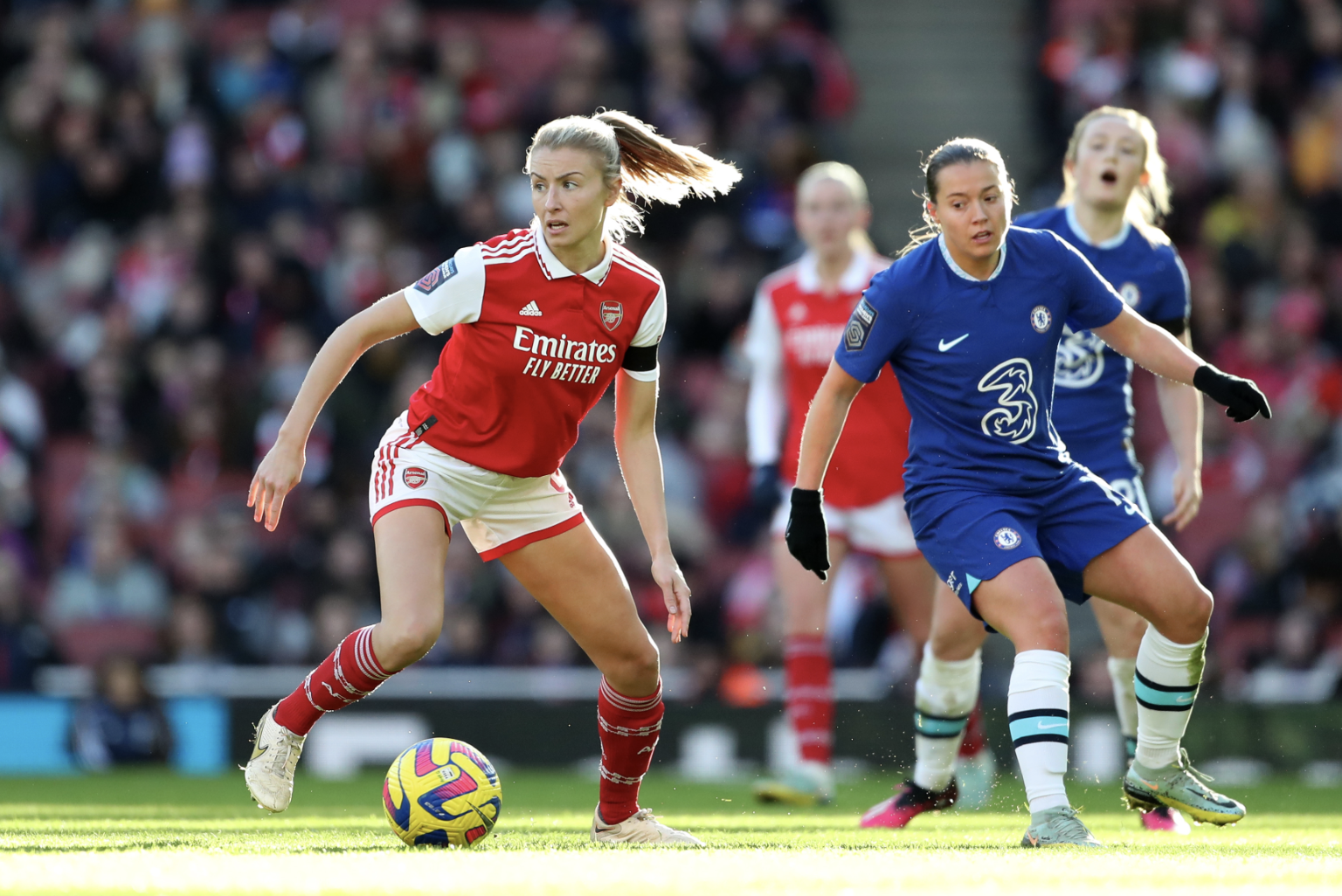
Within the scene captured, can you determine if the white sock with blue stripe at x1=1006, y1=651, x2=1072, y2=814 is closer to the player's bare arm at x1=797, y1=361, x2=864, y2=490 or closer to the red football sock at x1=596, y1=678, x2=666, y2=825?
the player's bare arm at x1=797, y1=361, x2=864, y2=490

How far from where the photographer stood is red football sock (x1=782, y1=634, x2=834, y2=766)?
25.6 feet

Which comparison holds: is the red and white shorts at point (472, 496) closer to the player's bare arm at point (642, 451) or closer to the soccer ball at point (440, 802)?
the player's bare arm at point (642, 451)

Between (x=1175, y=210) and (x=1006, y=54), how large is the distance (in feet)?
10.0

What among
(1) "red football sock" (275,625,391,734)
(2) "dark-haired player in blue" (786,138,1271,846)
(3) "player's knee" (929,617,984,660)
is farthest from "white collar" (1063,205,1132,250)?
(1) "red football sock" (275,625,391,734)

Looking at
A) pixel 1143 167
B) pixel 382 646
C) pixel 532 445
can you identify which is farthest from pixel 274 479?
pixel 1143 167

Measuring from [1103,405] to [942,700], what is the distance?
4.18ft

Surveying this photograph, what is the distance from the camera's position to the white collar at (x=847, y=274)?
8.25 metres

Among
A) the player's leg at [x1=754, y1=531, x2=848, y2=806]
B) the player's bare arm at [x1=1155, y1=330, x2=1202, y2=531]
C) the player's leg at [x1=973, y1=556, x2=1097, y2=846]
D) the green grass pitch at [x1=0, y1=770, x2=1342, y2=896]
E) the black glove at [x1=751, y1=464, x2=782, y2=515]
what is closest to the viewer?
the green grass pitch at [x1=0, y1=770, x2=1342, y2=896]

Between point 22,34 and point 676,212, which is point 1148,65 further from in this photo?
point 22,34

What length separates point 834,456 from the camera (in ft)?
26.4

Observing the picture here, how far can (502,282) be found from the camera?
18.2 ft

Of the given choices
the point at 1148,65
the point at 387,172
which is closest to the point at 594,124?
the point at 387,172

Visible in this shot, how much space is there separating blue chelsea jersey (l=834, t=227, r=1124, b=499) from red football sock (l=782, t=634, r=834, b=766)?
7.71ft

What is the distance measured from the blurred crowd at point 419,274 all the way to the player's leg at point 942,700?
4306mm
